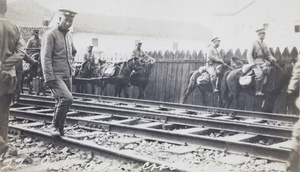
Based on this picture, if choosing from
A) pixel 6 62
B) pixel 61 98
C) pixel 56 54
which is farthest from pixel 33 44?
pixel 6 62

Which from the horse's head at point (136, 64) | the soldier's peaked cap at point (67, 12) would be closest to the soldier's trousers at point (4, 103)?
the soldier's peaked cap at point (67, 12)

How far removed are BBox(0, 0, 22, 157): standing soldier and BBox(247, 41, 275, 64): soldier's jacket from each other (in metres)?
5.95

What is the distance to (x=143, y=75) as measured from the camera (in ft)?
38.0

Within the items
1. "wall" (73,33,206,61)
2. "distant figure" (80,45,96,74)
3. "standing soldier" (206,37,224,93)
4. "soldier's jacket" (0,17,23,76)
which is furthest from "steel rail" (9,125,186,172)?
"distant figure" (80,45,96,74)

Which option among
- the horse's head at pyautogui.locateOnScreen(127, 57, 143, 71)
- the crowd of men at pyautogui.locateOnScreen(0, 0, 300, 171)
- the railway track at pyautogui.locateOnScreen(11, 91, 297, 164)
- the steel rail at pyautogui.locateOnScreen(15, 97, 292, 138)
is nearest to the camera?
the crowd of men at pyautogui.locateOnScreen(0, 0, 300, 171)

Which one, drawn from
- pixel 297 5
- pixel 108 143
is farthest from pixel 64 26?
pixel 297 5

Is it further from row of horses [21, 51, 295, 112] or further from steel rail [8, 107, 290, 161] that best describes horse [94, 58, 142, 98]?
steel rail [8, 107, 290, 161]

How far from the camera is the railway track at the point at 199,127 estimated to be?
4910 millimetres

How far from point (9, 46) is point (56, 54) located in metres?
1.04

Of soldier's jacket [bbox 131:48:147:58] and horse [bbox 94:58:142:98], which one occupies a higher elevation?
soldier's jacket [bbox 131:48:147:58]

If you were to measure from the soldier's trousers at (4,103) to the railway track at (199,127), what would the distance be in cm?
137

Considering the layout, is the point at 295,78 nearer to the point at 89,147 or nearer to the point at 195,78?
the point at 89,147

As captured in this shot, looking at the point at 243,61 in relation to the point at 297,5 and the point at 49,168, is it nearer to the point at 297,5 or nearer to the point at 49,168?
the point at 297,5

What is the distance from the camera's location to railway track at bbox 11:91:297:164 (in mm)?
4910
